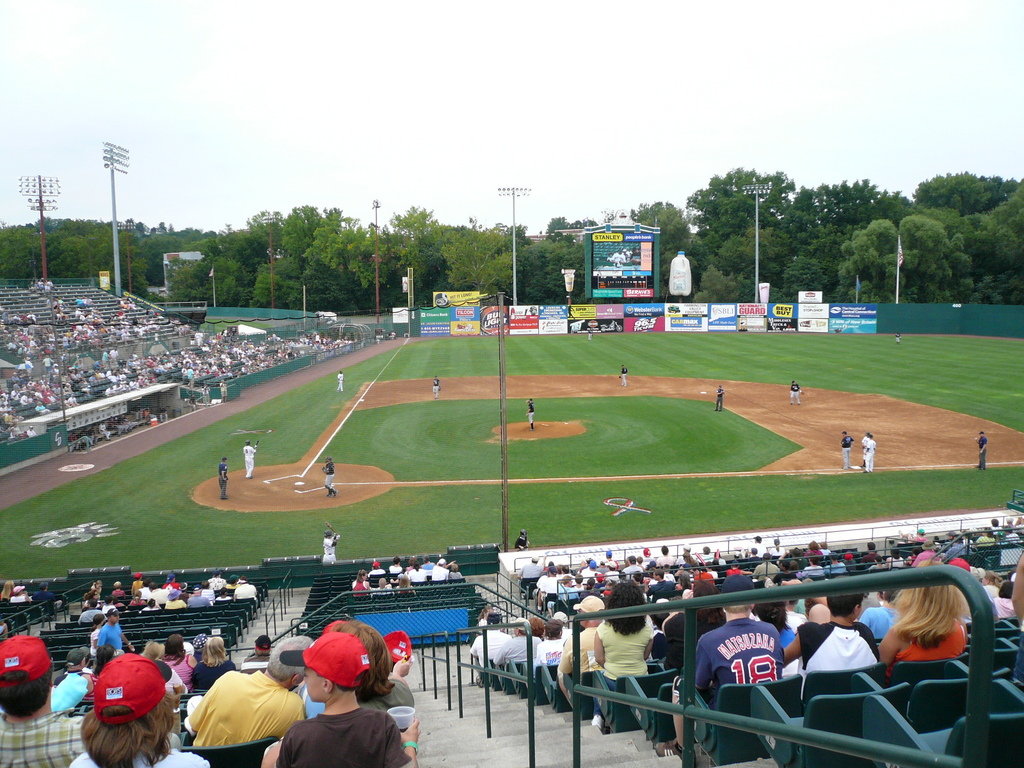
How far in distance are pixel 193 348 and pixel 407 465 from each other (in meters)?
32.4

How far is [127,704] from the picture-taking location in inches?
136

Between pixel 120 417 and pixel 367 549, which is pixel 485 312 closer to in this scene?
pixel 120 417

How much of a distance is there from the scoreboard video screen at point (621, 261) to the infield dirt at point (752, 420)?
28780 mm

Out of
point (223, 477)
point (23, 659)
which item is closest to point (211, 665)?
point (23, 659)

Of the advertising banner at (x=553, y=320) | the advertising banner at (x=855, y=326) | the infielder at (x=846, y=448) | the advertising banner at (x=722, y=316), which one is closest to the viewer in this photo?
the infielder at (x=846, y=448)

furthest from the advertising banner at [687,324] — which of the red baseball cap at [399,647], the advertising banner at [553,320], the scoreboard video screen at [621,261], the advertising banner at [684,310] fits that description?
the red baseball cap at [399,647]

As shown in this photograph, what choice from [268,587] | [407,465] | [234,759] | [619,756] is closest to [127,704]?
A: [234,759]

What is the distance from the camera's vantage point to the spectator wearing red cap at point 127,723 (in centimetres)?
342

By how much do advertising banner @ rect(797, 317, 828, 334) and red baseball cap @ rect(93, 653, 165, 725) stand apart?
79.8 meters

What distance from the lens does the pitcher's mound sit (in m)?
32.8

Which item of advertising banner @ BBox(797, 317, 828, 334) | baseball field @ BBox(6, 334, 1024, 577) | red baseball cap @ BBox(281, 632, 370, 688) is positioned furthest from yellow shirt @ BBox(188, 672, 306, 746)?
advertising banner @ BBox(797, 317, 828, 334)

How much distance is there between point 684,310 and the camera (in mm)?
79312

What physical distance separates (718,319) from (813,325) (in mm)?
9260

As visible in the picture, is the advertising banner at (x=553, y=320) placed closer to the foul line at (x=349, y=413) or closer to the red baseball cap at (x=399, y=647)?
the foul line at (x=349, y=413)
